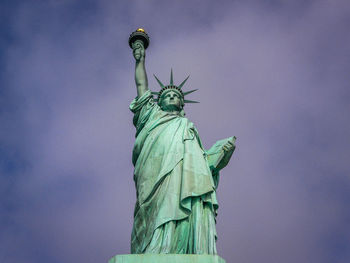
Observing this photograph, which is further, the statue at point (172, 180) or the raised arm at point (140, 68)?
the raised arm at point (140, 68)

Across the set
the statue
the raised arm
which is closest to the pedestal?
the statue

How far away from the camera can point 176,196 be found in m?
8.87

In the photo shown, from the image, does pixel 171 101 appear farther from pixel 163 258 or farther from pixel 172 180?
pixel 163 258

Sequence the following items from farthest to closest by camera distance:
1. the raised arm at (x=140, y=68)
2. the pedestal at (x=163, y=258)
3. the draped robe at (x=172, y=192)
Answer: the raised arm at (x=140, y=68), the draped robe at (x=172, y=192), the pedestal at (x=163, y=258)

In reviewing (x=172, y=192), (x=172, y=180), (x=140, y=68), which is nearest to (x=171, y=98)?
(x=140, y=68)

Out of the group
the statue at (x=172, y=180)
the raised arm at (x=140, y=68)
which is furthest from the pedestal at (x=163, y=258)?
the raised arm at (x=140, y=68)

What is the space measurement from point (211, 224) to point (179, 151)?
1568mm

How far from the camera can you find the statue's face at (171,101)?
1146 centimetres

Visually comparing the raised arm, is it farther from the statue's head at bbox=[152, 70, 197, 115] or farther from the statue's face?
the statue's face

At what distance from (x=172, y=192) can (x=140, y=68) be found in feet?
13.8

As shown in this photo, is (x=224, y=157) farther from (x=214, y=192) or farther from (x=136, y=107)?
(x=136, y=107)

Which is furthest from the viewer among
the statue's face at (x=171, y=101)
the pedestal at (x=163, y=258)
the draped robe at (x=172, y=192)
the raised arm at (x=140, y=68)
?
the raised arm at (x=140, y=68)

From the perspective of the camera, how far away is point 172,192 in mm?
8914

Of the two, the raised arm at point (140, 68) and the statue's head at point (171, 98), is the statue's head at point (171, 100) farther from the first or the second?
the raised arm at point (140, 68)
